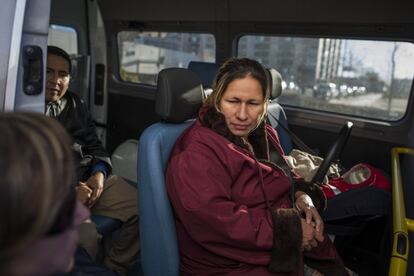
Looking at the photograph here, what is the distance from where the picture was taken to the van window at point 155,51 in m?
3.62

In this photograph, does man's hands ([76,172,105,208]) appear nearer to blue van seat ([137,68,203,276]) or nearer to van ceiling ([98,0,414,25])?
blue van seat ([137,68,203,276])

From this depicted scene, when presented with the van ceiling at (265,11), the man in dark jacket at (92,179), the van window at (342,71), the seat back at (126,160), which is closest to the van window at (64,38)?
the van ceiling at (265,11)

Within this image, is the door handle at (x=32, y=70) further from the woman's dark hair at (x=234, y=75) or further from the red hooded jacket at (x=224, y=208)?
the woman's dark hair at (x=234, y=75)

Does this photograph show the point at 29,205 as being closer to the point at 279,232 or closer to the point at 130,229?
the point at 279,232

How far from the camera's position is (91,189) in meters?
2.24

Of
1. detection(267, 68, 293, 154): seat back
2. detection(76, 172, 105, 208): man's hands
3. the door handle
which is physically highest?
the door handle

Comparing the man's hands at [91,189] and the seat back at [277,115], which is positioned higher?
the seat back at [277,115]

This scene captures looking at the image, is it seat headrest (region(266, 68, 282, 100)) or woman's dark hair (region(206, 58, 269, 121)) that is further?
seat headrest (region(266, 68, 282, 100))

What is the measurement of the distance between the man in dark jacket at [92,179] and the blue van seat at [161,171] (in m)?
0.49

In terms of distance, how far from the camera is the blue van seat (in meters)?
1.64

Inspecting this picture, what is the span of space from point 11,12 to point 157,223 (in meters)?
0.93

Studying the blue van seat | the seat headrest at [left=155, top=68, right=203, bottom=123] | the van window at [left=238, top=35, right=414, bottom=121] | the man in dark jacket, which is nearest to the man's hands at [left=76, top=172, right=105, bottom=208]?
the man in dark jacket

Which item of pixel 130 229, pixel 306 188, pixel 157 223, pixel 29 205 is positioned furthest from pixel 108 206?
pixel 29 205

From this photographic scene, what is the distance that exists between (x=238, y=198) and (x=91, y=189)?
95 cm
